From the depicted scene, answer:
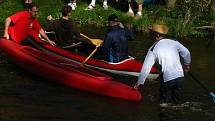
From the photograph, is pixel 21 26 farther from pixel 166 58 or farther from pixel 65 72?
pixel 166 58

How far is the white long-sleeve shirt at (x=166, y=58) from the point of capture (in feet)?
36.4

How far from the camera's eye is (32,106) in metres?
12.0

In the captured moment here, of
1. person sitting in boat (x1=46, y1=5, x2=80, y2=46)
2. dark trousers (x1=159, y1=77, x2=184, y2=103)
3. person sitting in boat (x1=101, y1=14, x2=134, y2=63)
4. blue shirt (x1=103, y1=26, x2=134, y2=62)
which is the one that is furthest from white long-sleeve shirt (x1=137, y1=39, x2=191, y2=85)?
person sitting in boat (x1=46, y1=5, x2=80, y2=46)

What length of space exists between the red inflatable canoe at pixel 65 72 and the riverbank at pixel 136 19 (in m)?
7.99

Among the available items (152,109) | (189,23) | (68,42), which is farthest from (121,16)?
(152,109)

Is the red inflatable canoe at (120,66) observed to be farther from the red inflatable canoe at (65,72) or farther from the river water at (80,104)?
the red inflatable canoe at (65,72)

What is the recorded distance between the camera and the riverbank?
22.3m

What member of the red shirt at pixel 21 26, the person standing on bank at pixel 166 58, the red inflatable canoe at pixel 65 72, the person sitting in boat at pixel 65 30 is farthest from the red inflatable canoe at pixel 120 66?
the person standing on bank at pixel 166 58

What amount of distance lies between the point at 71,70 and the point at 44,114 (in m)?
2.48

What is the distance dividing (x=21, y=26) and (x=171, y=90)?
18.1ft

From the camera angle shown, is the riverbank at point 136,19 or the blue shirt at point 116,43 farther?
the riverbank at point 136,19

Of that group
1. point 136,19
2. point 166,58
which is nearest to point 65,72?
point 166,58

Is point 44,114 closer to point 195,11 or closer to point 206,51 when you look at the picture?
point 206,51

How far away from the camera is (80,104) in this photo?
12.4m
